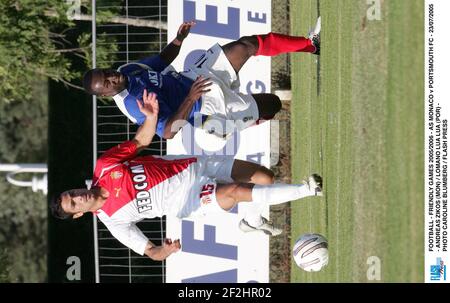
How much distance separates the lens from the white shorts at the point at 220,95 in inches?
435

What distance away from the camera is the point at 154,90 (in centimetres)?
1084

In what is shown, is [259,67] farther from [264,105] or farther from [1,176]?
[1,176]

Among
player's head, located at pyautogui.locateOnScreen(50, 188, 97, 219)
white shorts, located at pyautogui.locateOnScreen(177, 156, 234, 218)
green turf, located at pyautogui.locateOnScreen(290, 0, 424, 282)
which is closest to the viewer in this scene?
player's head, located at pyautogui.locateOnScreen(50, 188, 97, 219)

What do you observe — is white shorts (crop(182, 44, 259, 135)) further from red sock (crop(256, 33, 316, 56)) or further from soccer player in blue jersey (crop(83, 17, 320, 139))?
red sock (crop(256, 33, 316, 56))

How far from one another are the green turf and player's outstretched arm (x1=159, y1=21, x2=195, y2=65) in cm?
218

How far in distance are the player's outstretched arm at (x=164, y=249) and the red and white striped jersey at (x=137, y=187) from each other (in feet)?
0.39

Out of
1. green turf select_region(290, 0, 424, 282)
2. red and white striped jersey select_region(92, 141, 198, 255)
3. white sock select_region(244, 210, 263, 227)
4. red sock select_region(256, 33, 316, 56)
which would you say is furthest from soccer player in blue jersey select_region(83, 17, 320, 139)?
white sock select_region(244, 210, 263, 227)

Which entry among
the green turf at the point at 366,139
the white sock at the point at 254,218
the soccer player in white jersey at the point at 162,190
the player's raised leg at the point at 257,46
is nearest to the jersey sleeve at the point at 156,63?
the player's raised leg at the point at 257,46

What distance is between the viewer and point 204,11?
13984 millimetres

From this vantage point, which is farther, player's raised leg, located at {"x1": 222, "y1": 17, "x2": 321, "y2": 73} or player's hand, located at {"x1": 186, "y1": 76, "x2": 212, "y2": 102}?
player's raised leg, located at {"x1": 222, "y1": 17, "x2": 321, "y2": 73}

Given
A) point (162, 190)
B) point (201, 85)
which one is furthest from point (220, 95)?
point (162, 190)

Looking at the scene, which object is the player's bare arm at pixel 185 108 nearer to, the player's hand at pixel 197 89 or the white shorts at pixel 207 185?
the player's hand at pixel 197 89

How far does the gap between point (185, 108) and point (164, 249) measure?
1550 mm

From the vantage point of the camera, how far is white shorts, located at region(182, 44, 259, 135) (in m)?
11.0
